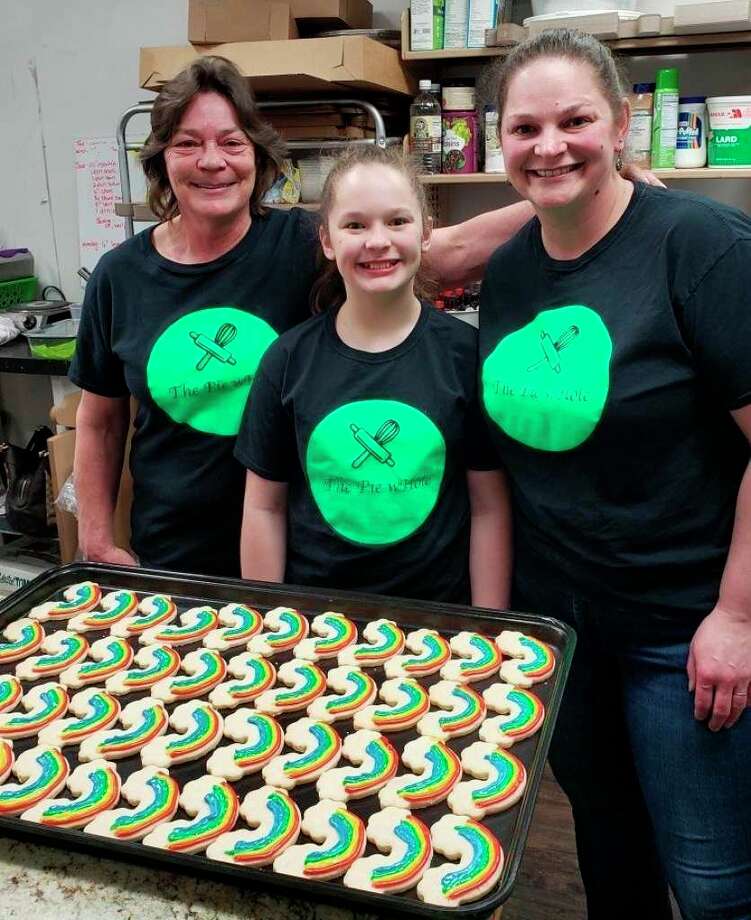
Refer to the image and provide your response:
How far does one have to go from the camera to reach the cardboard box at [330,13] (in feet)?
8.14

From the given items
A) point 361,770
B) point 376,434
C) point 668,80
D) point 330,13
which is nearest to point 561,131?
point 376,434

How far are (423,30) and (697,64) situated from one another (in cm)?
81

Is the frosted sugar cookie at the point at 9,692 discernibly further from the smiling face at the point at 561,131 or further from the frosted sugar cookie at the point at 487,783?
the smiling face at the point at 561,131

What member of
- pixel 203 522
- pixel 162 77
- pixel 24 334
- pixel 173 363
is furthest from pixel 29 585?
→ pixel 24 334

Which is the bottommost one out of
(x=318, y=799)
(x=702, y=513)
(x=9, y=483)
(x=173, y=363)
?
(x=9, y=483)

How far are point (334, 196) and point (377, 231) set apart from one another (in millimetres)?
103

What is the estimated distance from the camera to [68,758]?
2.99 ft

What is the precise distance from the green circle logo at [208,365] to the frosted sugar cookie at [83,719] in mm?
452

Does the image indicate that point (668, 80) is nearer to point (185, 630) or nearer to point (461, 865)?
point (185, 630)

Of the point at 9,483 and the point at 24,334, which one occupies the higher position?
the point at 24,334

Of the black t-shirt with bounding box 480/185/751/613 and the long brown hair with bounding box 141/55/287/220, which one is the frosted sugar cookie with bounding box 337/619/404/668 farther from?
the long brown hair with bounding box 141/55/287/220

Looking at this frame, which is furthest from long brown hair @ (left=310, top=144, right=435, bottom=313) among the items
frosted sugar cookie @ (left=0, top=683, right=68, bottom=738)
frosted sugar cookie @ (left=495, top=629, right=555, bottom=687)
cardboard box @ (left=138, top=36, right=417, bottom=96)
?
cardboard box @ (left=138, top=36, right=417, bottom=96)

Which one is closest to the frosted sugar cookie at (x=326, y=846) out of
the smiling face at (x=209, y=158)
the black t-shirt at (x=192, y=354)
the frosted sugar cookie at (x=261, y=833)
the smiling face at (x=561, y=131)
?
the frosted sugar cookie at (x=261, y=833)

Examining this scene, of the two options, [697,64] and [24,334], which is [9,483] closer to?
[24,334]
